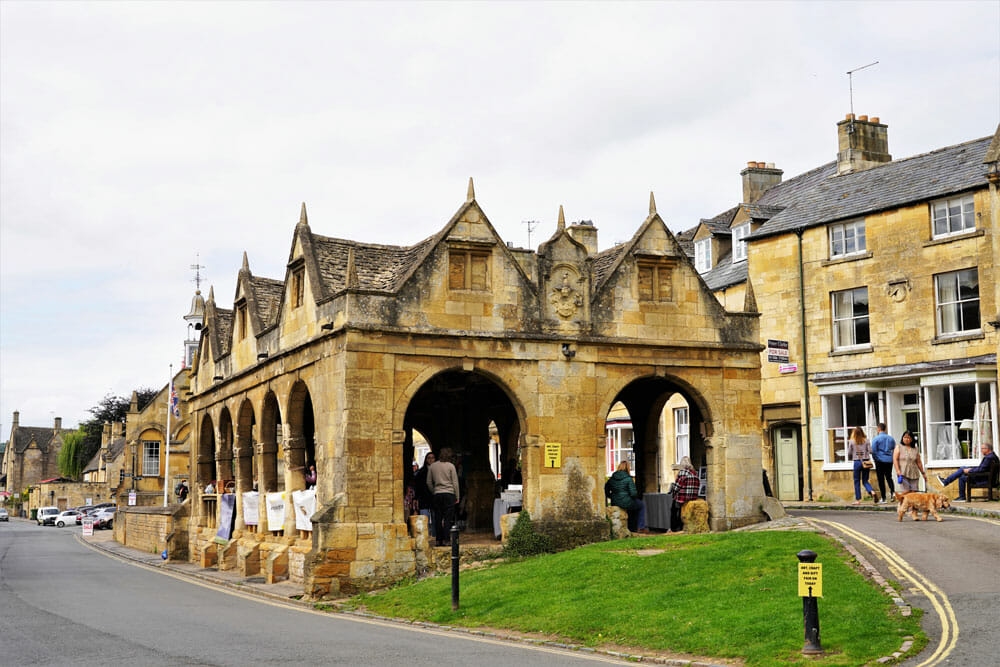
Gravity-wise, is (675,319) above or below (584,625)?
above

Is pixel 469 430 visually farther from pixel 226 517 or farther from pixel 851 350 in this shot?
pixel 851 350

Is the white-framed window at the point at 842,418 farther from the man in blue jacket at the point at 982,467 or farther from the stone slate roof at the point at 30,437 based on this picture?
the stone slate roof at the point at 30,437

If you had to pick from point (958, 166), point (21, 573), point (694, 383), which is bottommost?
point (21, 573)

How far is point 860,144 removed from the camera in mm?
36062

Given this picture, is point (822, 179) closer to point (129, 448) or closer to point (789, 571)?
point (789, 571)

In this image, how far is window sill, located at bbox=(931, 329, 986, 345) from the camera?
28703 mm

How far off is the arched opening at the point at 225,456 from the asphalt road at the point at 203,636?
23.2 feet

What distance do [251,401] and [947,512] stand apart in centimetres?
1571

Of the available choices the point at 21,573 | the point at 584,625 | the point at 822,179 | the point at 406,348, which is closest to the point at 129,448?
the point at 21,573

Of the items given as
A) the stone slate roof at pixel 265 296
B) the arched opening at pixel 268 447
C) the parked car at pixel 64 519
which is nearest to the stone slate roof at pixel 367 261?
the stone slate roof at pixel 265 296

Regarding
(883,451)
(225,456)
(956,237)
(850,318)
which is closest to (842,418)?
(850,318)

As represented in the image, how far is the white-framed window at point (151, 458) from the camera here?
216ft

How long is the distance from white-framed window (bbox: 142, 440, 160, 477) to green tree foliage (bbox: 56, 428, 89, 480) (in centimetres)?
4924

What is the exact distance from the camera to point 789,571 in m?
14.1
